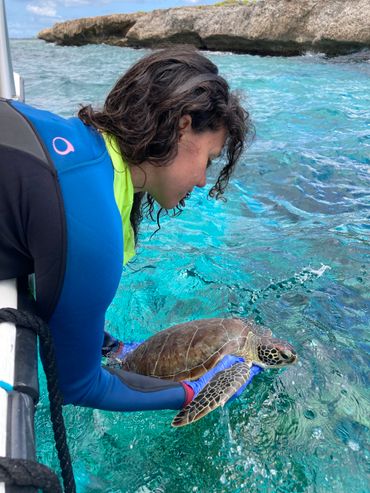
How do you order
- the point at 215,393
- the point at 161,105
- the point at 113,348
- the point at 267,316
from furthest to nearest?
the point at 267,316 < the point at 113,348 < the point at 215,393 < the point at 161,105

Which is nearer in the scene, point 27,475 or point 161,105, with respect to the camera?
point 27,475

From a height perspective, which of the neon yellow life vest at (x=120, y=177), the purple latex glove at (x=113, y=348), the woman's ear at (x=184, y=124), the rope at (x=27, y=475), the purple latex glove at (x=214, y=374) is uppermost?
the woman's ear at (x=184, y=124)

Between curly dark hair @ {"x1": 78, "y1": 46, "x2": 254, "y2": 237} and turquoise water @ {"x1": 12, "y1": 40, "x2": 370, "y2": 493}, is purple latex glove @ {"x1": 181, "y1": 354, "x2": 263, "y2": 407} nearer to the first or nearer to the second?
turquoise water @ {"x1": 12, "y1": 40, "x2": 370, "y2": 493}

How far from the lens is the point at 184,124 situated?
1.75 meters

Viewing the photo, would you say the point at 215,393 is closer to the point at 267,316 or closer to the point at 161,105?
the point at 267,316

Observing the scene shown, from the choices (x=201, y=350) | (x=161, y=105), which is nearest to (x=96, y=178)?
(x=161, y=105)

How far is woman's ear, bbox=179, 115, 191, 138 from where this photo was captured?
1732 mm

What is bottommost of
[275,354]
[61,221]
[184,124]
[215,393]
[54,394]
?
[275,354]

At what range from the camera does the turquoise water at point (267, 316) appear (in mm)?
2406

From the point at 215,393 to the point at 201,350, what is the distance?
1.99 ft

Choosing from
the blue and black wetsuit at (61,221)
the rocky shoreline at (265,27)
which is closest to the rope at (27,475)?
the blue and black wetsuit at (61,221)

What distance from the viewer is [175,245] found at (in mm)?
4871

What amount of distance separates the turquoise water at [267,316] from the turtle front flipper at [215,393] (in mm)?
186

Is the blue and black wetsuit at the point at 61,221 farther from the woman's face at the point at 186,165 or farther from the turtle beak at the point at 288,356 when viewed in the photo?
the turtle beak at the point at 288,356
